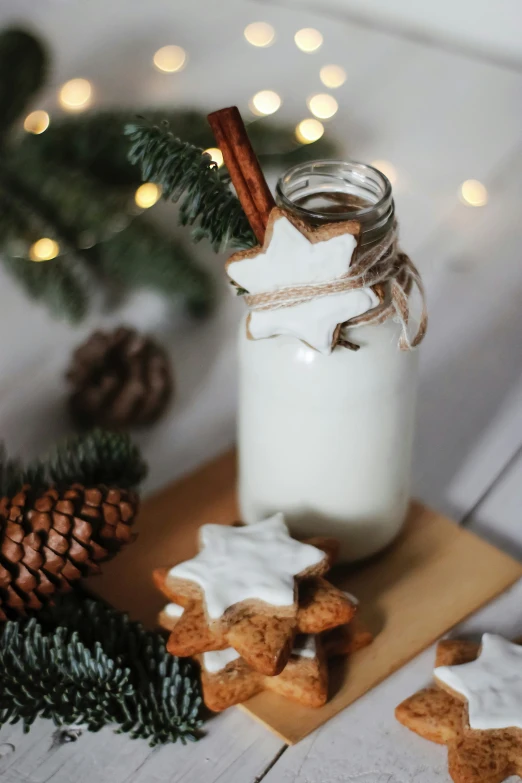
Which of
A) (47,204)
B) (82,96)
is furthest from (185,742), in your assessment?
(82,96)

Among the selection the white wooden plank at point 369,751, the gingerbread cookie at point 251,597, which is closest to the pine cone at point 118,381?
the gingerbread cookie at point 251,597

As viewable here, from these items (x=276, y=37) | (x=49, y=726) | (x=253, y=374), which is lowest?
(x=49, y=726)

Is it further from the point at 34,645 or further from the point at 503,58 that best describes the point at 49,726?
the point at 503,58

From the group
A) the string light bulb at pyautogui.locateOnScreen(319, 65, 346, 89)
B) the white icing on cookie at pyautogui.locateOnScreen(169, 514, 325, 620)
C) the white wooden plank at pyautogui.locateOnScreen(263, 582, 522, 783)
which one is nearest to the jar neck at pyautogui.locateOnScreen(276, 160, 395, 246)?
the white icing on cookie at pyautogui.locateOnScreen(169, 514, 325, 620)

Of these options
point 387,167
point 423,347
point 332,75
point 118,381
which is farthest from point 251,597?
point 332,75

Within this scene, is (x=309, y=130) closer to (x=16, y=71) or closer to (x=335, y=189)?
(x=16, y=71)

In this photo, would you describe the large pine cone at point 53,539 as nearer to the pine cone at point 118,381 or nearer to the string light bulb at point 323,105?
the pine cone at point 118,381
